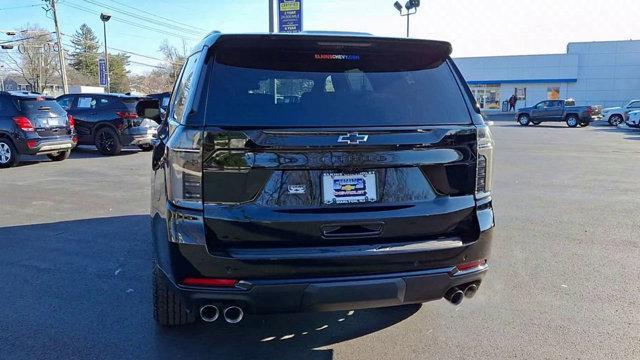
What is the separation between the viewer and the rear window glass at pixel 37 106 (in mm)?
11664

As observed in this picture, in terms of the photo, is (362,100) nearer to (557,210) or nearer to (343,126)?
(343,126)

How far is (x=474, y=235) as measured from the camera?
117 inches

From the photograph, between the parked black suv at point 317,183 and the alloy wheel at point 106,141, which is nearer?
the parked black suv at point 317,183

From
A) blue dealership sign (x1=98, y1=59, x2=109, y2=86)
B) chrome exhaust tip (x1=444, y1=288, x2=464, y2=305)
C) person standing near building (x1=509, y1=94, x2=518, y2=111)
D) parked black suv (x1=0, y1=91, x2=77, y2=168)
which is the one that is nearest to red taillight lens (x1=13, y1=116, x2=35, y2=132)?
parked black suv (x1=0, y1=91, x2=77, y2=168)

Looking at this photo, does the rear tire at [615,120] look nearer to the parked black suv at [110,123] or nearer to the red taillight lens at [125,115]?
the parked black suv at [110,123]

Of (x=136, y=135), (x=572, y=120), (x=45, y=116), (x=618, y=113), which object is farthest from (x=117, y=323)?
(x=618, y=113)

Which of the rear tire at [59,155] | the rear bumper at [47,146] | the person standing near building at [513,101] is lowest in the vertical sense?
the rear tire at [59,155]

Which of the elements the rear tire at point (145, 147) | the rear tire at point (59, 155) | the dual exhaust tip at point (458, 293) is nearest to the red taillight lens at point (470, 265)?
the dual exhaust tip at point (458, 293)

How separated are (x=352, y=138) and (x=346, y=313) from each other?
1752mm

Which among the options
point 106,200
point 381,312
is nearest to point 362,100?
point 381,312

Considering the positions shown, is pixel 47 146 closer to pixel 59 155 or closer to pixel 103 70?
pixel 59 155

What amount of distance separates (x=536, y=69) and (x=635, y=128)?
23.0 metres

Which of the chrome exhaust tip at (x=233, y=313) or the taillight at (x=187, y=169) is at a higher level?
the taillight at (x=187, y=169)

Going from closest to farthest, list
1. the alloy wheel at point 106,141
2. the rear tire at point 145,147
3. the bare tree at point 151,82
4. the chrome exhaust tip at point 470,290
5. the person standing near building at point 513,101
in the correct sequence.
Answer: the chrome exhaust tip at point 470,290
the alloy wheel at point 106,141
the rear tire at point 145,147
the person standing near building at point 513,101
the bare tree at point 151,82
